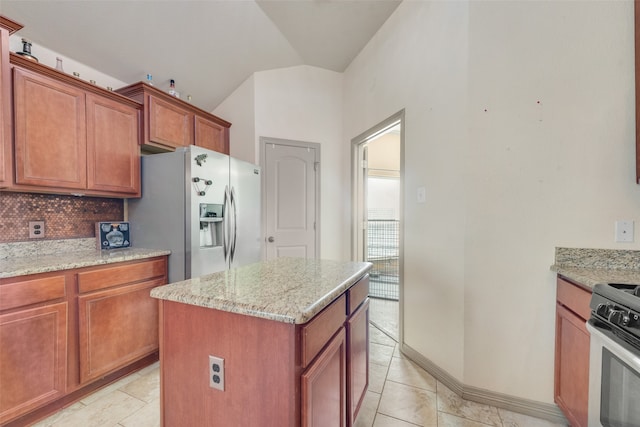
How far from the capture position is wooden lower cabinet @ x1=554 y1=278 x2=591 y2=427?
131 cm

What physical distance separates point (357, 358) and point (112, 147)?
7.81ft

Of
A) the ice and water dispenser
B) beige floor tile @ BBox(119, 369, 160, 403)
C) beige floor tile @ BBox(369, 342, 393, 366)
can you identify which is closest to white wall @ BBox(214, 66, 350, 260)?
the ice and water dispenser

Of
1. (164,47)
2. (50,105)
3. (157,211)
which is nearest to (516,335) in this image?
(157,211)

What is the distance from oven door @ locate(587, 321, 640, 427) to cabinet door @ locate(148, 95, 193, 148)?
3.14 meters

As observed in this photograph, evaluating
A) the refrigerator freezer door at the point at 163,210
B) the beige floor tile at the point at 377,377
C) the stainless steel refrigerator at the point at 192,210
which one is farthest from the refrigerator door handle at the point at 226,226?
the beige floor tile at the point at 377,377

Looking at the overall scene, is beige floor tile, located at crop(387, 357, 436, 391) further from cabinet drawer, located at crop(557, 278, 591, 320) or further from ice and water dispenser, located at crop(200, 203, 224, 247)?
ice and water dispenser, located at crop(200, 203, 224, 247)

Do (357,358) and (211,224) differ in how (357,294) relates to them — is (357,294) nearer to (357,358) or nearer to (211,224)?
(357,358)

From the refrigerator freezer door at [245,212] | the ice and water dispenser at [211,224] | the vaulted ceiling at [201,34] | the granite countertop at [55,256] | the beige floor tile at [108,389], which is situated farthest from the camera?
the refrigerator freezer door at [245,212]

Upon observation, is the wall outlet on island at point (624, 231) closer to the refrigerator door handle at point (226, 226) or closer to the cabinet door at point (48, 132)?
the refrigerator door handle at point (226, 226)

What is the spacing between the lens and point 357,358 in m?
1.41

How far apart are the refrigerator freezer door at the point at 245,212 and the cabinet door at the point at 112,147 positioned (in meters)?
0.80

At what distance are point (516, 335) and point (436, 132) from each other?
142 centimetres

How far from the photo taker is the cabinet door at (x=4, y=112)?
157cm

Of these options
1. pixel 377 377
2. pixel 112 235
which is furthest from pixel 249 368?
pixel 112 235
